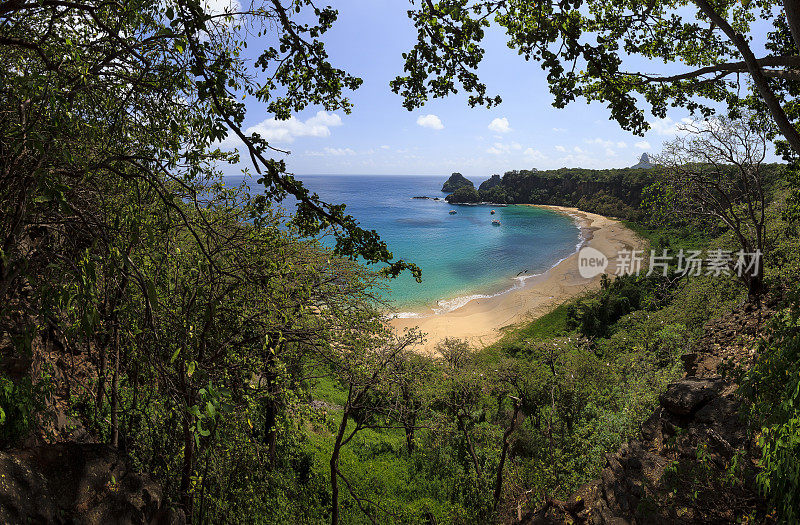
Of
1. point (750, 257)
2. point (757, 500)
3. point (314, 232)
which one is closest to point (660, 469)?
point (757, 500)

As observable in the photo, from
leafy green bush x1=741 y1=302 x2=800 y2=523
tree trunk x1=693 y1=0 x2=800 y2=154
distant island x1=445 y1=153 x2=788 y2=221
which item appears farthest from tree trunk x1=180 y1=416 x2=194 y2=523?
distant island x1=445 y1=153 x2=788 y2=221

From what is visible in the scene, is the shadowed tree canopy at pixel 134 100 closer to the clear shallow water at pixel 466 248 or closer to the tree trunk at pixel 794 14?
the tree trunk at pixel 794 14

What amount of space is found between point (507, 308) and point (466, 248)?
2736 cm

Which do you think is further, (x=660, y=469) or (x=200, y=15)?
(x=660, y=469)

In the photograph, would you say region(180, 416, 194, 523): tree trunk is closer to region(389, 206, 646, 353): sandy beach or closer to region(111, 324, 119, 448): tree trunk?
region(111, 324, 119, 448): tree trunk

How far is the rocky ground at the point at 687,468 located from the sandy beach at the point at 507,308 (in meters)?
17.4

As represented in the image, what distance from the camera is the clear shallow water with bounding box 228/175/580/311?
44.2 meters

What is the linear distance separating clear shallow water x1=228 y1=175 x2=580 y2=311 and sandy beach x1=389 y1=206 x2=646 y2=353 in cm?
220

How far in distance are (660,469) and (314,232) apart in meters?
7.22

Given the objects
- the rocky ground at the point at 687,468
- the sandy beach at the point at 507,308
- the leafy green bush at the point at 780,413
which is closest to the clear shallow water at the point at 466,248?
the sandy beach at the point at 507,308

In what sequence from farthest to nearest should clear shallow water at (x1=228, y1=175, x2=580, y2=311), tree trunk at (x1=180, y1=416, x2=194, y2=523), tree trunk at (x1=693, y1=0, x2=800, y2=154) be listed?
clear shallow water at (x1=228, y1=175, x2=580, y2=311) → tree trunk at (x1=180, y1=416, x2=194, y2=523) → tree trunk at (x1=693, y1=0, x2=800, y2=154)

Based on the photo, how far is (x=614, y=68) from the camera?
470 centimetres

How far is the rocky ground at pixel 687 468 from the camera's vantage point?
5.14 m

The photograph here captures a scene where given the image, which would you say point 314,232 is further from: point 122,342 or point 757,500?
point 757,500
